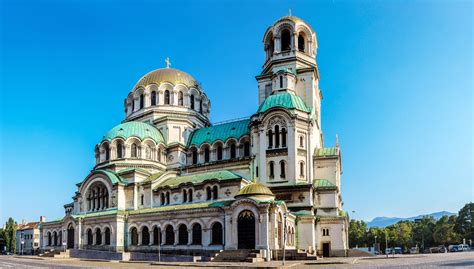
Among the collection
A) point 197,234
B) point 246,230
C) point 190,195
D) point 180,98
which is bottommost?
point 197,234

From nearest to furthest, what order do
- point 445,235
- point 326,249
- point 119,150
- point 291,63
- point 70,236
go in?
1. point 326,249
2. point 291,63
3. point 70,236
4. point 119,150
5. point 445,235

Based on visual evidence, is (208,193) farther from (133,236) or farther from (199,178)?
(133,236)

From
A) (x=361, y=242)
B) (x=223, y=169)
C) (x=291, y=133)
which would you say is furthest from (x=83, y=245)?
(x=361, y=242)

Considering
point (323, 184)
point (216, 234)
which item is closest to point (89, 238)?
point (216, 234)

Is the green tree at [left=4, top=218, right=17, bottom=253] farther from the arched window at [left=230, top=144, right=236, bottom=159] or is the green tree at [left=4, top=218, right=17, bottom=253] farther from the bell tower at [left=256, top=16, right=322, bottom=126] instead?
the bell tower at [left=256, top=16, right=322, bottom=126]

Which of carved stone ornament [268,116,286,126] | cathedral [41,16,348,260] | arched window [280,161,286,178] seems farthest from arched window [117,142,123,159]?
arched window [280,161,286,178]

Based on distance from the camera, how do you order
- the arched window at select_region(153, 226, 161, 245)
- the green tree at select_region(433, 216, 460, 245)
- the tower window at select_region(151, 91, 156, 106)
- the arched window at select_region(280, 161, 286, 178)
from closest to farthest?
the arched window at select_region(153, 226, 161, 245)
the arched window at select_region(280, 161, 286, 178)
the tower window at select_region(151, 91, 156, 106)
the green tree at select_region(433, 216, 460, 245)

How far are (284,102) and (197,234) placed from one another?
17265 millimetres

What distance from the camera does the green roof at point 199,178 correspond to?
52.7 metres

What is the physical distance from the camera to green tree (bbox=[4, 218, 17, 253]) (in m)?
103

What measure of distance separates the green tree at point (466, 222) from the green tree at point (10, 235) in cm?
8969

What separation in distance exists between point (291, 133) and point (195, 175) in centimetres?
1226

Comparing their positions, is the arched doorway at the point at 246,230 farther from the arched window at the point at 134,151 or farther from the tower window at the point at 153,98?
the tower window at the point at 153,98

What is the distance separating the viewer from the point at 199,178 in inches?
2157
